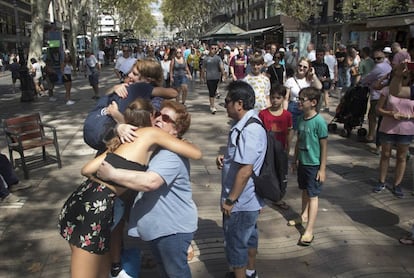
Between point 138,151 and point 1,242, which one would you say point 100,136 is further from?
point 1,242

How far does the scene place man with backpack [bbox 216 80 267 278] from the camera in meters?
2.70

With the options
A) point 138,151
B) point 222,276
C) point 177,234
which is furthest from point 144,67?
point 222,276

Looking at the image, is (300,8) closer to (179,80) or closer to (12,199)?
(179,80)

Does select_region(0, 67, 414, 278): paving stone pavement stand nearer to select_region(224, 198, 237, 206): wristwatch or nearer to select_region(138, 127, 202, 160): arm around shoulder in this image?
select_region(224, 198, 237, 206): wristwatch

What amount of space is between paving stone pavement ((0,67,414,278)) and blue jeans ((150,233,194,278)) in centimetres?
105

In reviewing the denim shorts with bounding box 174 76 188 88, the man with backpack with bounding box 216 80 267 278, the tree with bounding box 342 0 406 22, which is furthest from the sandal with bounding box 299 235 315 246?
the tree with bounding box 342 0 406 22

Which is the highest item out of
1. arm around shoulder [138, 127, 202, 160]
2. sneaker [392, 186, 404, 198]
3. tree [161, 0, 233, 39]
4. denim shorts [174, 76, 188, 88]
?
tree [161, 0, 233, 39]

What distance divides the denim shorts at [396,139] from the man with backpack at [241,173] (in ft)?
8.85

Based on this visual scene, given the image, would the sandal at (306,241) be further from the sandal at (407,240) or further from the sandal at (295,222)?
the sandal at (407,240)

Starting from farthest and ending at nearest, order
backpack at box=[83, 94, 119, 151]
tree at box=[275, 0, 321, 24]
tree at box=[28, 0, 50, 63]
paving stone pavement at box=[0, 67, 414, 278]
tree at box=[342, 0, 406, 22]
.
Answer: tree at box=[275, 0, 321, 24], tree at box=[342, 0, 406, 22], tree at box=[28, 0, 50, 63], paving stone pavement at box=[0, 67, 414, 278], backpack at box=[83, 94, 119, 151]

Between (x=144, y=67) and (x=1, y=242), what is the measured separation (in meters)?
2.33

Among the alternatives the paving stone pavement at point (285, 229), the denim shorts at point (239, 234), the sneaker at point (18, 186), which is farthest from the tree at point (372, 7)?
the denim shorts at point (239, 234)

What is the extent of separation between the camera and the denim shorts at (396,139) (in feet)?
15.6

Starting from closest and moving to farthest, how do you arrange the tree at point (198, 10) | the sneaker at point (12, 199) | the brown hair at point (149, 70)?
the brown hair at point (149, 70) < the sneaker at point (12, 199) < the tree at point (198, 10)
